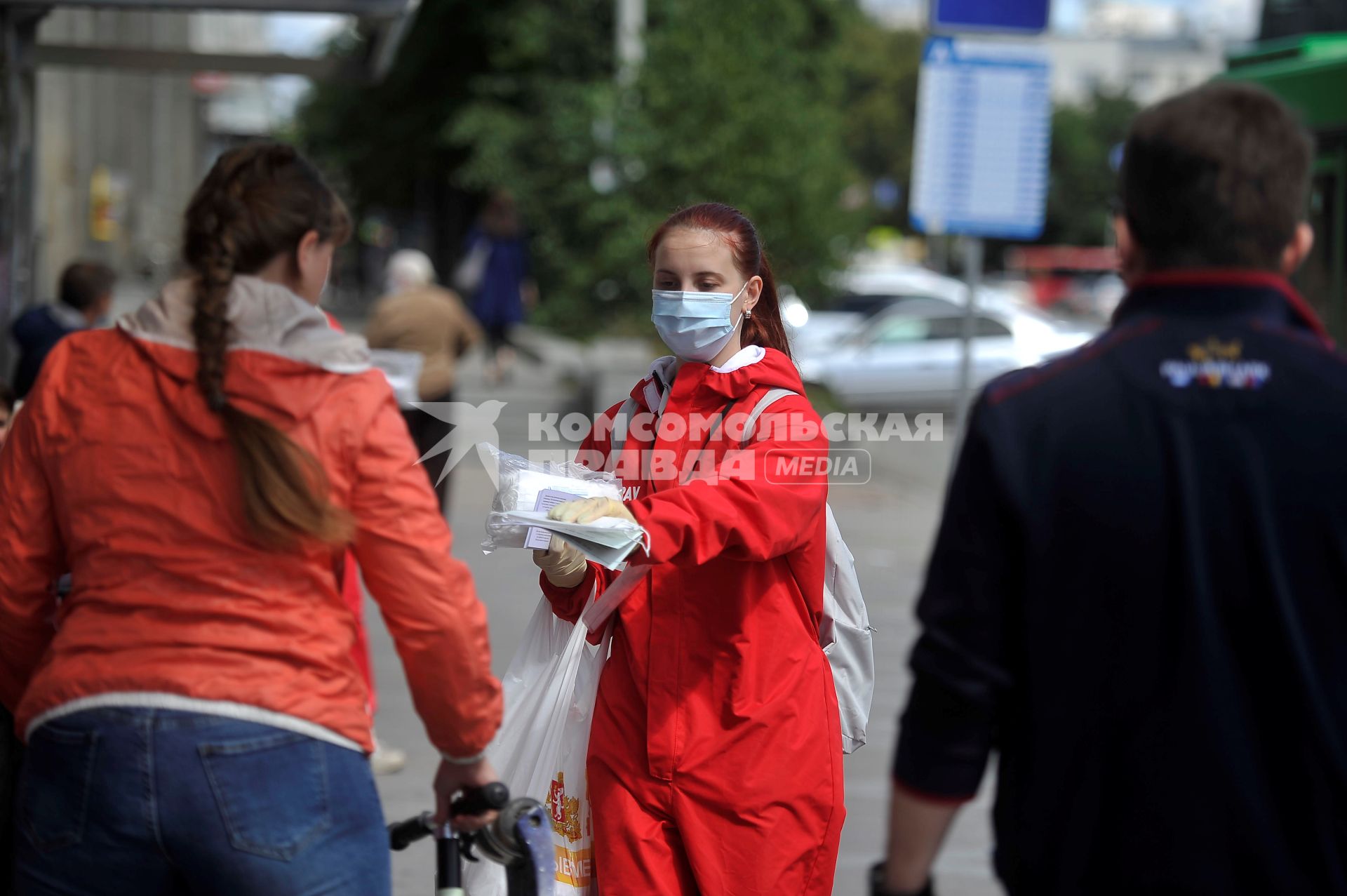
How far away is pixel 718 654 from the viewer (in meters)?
3.01

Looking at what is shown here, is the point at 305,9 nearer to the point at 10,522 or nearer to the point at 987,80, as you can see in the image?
the point at 987,80

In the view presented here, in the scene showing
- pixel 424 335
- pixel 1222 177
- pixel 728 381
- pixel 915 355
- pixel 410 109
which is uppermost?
pixel 410 109

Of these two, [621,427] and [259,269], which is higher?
[259,269]

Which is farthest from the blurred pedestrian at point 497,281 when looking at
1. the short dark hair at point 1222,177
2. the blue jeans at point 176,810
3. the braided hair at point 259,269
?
the short dark hair at point 1222,177

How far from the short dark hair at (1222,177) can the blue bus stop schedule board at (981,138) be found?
654 centimetres

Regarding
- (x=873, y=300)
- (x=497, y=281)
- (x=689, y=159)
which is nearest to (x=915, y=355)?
(x=873, y=300)

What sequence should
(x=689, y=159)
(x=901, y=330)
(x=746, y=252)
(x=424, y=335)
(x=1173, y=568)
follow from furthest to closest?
(x=901, y=330), (x=689, y=159), (x=424, y=335), (x=746, y=252), (x=1173, y=568)

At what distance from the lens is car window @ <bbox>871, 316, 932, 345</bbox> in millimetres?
19156

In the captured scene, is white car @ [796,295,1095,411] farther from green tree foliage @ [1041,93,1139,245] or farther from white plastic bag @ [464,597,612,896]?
green tree foliage @ [1041,93,1139,245]

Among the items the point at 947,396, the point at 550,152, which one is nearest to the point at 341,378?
the point at 550,152

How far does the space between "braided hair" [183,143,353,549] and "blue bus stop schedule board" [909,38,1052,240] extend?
6.40 meters

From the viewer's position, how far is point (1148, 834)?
1.99 metres

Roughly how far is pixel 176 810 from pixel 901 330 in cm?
1752

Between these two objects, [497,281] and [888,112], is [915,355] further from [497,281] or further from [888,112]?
[888,112]
